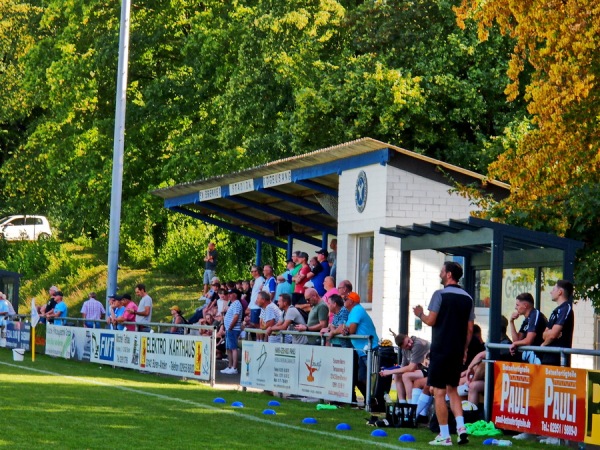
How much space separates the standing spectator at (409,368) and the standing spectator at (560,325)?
86.2 inches

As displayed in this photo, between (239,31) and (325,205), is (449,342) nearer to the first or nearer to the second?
(325,205)

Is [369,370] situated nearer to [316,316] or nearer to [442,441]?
[316,316]

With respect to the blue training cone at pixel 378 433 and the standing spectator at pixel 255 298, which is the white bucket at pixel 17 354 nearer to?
the standing spectator at pixel 255 298

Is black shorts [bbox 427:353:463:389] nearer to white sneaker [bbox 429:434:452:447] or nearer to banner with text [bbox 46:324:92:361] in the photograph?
white sneaker [bbox 429:434:452:447]

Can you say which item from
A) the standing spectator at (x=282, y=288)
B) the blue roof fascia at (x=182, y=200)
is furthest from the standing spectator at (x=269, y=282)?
the blue roof fascia at (x=182, y=200)

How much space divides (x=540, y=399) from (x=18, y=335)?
2177 cm

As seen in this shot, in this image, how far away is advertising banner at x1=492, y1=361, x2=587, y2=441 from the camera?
500 inches

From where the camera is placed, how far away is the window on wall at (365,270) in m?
24.8

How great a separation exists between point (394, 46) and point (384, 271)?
12.4 meters

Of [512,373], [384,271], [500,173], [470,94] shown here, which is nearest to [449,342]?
[512,373]

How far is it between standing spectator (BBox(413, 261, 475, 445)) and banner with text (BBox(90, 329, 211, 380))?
29.0 ft

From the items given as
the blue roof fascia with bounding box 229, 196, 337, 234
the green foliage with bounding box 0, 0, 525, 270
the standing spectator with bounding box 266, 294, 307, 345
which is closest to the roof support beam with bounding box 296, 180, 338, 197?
the blue roof fascia with bounding box 229, 196, 337, 234

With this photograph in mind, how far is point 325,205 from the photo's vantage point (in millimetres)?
27484

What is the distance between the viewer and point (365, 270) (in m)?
24.9
